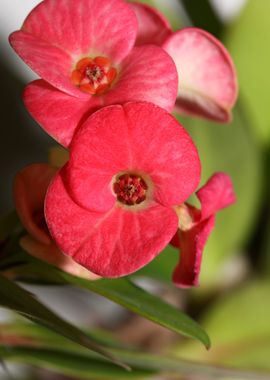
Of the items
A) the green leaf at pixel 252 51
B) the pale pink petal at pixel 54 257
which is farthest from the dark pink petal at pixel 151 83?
the green leaf at pixel 252 51

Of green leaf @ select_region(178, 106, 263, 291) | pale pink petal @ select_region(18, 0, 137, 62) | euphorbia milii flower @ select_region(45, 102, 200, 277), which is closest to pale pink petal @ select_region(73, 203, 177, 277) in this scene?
euphorbia milii flower @ select_region(45, 102, 200, 277)

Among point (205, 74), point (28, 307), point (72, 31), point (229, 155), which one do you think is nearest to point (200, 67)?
point (205, 74)

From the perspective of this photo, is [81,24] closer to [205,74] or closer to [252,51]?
[205,74]

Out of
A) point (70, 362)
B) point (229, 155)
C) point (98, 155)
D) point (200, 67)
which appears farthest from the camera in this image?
point (229, 155)

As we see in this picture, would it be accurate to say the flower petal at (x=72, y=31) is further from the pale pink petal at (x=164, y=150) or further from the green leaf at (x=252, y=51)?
the green leaf at (x=252, y=51)

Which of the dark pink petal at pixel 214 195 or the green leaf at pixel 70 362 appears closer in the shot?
the dark pink petal at pixel 214 195

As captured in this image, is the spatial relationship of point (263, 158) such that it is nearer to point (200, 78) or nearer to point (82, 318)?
point (82, 318)
